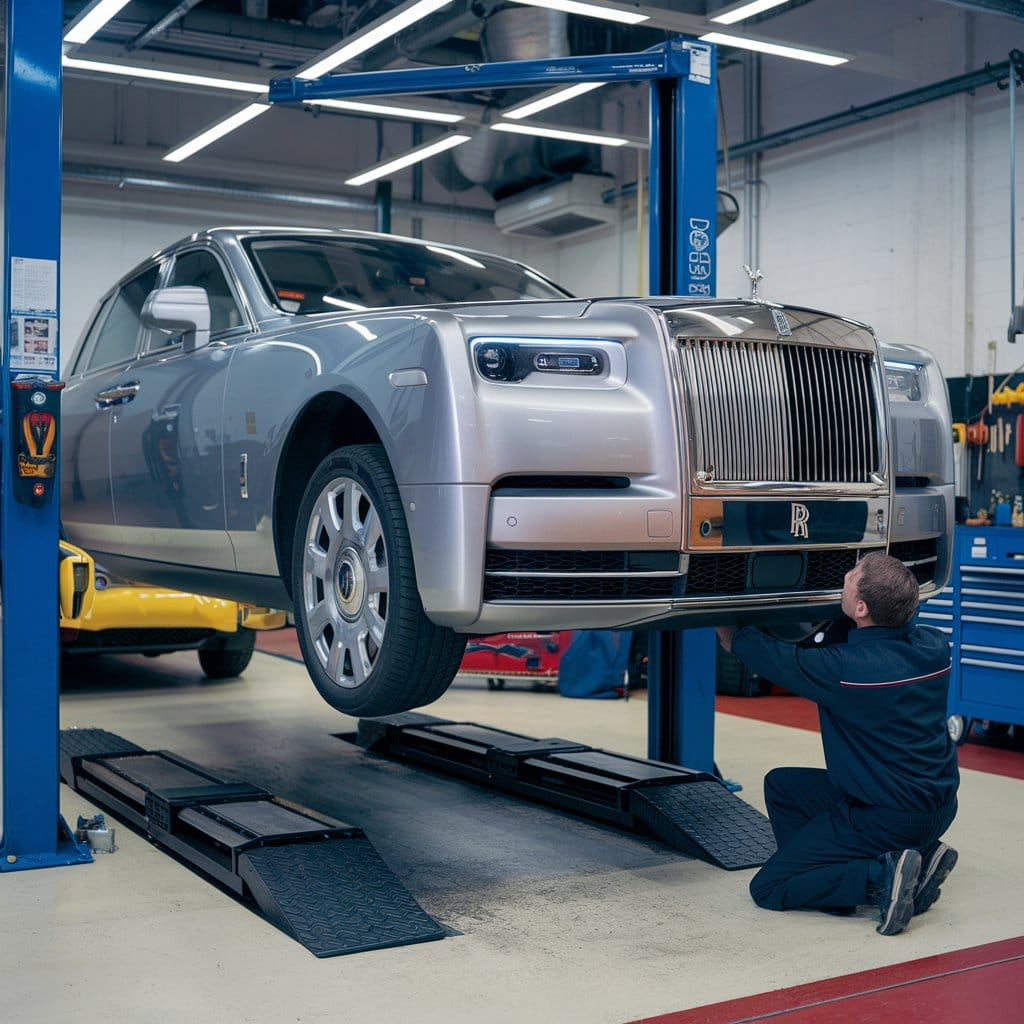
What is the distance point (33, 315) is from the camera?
388 centimetres

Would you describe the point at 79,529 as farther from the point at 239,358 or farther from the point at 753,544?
the point at 753,544

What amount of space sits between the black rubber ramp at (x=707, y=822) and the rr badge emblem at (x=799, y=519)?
1.22 meters

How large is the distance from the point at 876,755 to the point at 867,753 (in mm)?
24

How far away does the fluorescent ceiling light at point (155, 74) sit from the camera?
9344 mm

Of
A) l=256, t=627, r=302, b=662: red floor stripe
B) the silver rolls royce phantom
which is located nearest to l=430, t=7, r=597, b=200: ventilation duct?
l=256, t=627, r=302, b=662: red floor stripe

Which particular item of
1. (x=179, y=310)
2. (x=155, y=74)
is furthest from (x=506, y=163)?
(x=179, y=310)

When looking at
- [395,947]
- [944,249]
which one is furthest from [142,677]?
[944,249]

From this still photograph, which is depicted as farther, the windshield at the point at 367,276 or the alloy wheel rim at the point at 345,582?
the windshield at the point at 367,276

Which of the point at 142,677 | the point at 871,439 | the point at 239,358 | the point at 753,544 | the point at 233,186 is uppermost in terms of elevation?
the point at 233,186

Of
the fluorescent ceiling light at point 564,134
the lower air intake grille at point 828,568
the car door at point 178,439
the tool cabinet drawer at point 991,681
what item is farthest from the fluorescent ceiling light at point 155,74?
the lower air intake grille at point 828,568

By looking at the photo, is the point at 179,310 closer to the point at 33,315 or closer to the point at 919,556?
the point at 33,315

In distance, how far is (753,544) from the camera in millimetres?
3199

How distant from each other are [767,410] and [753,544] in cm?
35

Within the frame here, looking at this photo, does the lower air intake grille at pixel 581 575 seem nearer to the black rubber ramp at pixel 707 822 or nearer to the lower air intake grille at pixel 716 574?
the lower air intake grille at pixel 716 574
